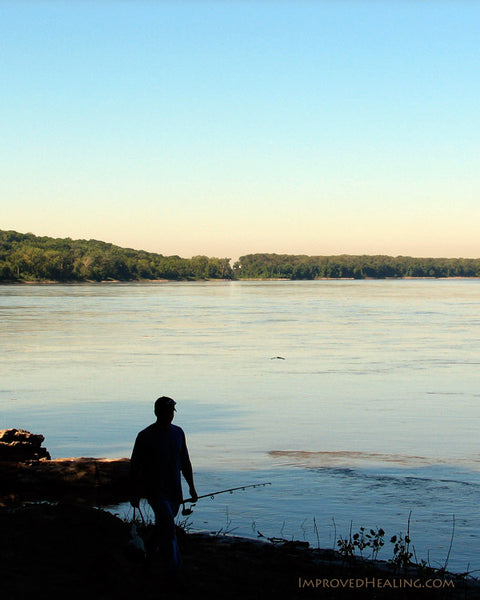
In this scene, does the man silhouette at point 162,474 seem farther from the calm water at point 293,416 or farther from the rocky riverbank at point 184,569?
the calm water at point 293,416

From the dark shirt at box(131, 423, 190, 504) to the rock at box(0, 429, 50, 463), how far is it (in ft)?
15.2

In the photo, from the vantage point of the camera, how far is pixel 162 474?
7.02m

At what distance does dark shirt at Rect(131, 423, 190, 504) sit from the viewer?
7.03m

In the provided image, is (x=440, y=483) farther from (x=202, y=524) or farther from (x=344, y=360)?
(x=344, y=360)

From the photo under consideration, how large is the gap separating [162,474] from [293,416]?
1230 centimetres

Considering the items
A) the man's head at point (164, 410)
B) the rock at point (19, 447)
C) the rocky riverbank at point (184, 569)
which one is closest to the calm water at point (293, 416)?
the rocky riverbank at point (184, 569)

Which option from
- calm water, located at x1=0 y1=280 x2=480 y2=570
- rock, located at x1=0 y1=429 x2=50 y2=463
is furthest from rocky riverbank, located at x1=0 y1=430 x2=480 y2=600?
rock, located at x1=0 y1=429 x2=50 y2=463

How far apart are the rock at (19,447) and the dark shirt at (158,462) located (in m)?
4.62

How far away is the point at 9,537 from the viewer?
7.91 metres

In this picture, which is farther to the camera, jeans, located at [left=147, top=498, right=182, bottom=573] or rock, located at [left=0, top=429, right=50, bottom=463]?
rock, located at [left=0, top=429, right=50, bottom=463]

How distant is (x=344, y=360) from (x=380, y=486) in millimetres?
19546

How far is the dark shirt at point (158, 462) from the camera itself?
7027 millimetres

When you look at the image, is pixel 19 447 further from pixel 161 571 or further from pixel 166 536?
pixel 166 536

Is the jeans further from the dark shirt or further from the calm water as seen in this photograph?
the calm water
